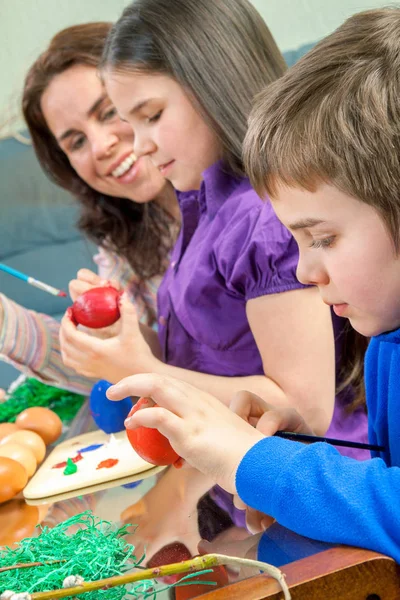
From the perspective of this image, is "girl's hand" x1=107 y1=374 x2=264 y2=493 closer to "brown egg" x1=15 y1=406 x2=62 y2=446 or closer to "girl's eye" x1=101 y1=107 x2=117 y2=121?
"brown egg" x1=15 y1=406 x2=62 y2=446

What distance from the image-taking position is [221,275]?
3.51ft

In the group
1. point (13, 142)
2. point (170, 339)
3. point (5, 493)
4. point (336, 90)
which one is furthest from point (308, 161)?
point (13, 142)

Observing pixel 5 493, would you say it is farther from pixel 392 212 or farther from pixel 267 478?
pixel 392 212

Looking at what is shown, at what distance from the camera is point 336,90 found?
0.63 m

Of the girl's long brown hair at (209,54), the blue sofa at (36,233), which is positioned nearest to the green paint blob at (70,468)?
the girl's long brown hair at (209,54)

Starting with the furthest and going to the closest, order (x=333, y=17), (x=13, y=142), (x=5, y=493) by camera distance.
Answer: (x=13, y=142) → (x=333, y=17) → (x=5, y=493)

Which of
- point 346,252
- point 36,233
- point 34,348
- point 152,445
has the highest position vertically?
point 346,252

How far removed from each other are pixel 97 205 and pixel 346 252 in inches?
41.0

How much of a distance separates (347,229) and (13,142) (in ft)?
7.76

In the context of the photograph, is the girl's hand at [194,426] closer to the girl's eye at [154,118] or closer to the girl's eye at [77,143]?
the girl's eye at [154,118]

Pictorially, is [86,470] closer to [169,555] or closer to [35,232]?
[169,555]

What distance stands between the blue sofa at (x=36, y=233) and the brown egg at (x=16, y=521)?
184 cm

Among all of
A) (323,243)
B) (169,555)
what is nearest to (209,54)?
(323,243)

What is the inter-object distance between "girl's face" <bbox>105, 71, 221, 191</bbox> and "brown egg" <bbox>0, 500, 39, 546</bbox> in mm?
513
